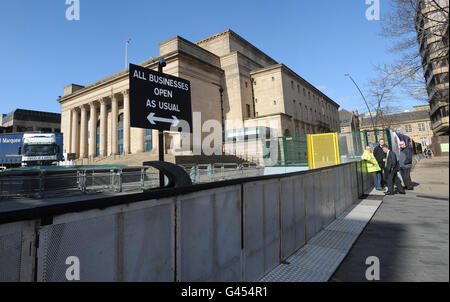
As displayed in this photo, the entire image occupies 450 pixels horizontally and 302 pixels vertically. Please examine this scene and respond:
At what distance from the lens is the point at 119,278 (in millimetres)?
1808

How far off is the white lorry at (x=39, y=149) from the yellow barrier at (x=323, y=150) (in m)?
27.0

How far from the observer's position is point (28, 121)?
63.3m

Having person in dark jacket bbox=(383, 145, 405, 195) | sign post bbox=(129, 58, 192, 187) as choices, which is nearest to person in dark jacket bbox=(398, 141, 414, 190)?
person in dark jacket bbox=(383, 145, 405, 195)

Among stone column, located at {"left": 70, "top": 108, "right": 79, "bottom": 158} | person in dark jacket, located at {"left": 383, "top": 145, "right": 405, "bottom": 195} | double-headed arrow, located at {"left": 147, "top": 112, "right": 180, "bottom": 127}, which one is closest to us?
person in dark jacket, located at {"left": 383, "top": 145, "right": 405, "bottom": 195}

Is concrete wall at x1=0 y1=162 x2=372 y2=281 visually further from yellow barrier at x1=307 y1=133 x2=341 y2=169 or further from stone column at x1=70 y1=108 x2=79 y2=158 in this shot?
stone column at x1=70 y1=108 x2=79 y2=158

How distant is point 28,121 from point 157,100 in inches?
3131

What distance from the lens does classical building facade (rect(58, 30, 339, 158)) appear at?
3388cm

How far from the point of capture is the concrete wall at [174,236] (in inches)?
57.5

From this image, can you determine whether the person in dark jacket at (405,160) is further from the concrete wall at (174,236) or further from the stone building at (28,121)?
the stone building at (28,121)

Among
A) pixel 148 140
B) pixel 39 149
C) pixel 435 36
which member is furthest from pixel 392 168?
pixel 148 140

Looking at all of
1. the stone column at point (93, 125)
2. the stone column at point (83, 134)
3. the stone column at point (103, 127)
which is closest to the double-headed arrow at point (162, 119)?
the stone column at point (103, 127)

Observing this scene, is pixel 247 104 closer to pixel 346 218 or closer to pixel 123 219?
pixel 346 218

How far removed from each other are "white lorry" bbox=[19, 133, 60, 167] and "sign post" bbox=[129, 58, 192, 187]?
1073 inches
